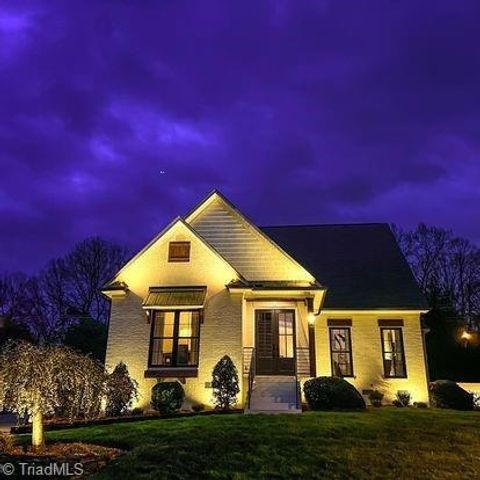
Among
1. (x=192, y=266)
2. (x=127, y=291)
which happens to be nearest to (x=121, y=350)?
(x=127, y=291)

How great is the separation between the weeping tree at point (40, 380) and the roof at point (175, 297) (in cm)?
640

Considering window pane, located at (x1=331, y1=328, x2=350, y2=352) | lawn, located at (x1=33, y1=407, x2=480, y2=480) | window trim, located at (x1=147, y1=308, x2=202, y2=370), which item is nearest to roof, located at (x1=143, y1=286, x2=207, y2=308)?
window trim, located at (x1=147, y1=308, x2=202, y2=370)

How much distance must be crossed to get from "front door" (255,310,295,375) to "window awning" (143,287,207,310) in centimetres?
354

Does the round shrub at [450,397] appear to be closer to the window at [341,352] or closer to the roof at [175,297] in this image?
the window at [341,352]

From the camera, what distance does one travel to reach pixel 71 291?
4247 cm

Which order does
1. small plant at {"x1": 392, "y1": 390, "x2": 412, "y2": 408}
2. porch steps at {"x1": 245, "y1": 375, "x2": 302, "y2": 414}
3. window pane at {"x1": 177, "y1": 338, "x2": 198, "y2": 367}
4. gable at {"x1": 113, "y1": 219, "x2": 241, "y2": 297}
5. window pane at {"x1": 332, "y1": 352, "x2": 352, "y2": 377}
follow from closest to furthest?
porch steps at {"x1": 245, "y1": 375, "x2": 302, "y2": 414}
window pane at {"x1": 177, "y1": 338, "x2": 198, "y2": 367}
gable at {"x1": 113, "y1": 219, "x2": 241, "y2": 297}
small plant at {"x1": 392, "y1": 390, "x2": 412, "y2": 408}
window pane at {"x1": 332, "y1": 352, "x2": 352, "y2": 377}

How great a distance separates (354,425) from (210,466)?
14.9ft

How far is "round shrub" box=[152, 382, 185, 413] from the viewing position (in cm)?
1388

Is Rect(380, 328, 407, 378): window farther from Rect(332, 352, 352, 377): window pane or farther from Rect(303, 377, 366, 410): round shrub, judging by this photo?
Rect(303, 377, 366, 410): round shrub

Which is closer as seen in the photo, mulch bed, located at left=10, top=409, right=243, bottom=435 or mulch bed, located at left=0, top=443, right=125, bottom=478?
mulch bed, located at left=0, top=443, right=125, bottom=478

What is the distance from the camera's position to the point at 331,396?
46.5 feet

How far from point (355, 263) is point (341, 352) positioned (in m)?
5.23

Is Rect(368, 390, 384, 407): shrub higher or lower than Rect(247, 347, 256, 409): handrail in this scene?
lower

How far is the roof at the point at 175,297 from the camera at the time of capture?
15.4 metres
